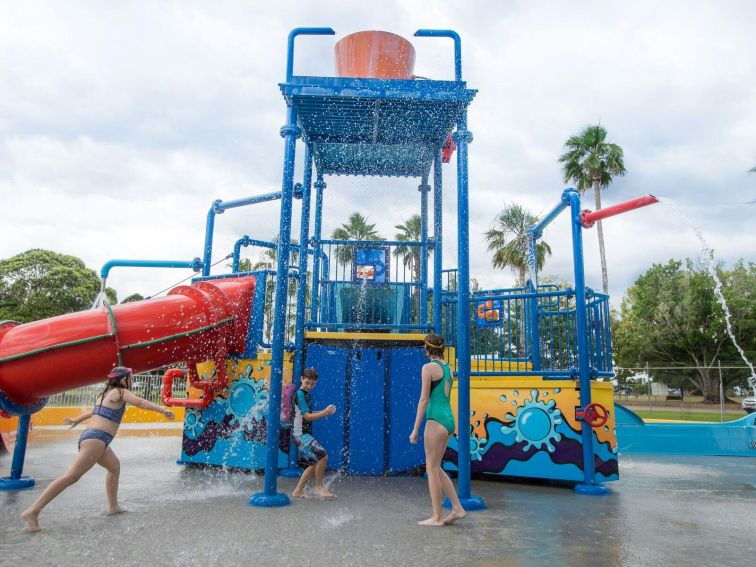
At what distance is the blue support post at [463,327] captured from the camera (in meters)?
5.82

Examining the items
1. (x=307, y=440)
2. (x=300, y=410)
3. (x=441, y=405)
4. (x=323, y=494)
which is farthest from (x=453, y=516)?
(x=300, y=410)

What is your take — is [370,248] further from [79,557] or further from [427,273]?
[79,557]

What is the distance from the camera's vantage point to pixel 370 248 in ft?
27.7

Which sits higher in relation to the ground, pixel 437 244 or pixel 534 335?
pixel 437 244

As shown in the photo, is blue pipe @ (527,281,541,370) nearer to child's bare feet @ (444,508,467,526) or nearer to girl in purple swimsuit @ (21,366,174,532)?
child's bare feet @ (444,508,467,526)

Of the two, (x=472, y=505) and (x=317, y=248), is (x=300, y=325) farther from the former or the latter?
(x=472, y=505)

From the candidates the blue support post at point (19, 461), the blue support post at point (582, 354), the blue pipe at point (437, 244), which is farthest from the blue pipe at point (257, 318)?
the blue support post at point (582, 354)

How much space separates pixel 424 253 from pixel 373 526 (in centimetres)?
487

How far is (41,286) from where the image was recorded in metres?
38.1

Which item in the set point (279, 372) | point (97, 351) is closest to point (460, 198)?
point (279, 372)

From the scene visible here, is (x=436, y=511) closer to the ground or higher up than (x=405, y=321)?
closer to the ground

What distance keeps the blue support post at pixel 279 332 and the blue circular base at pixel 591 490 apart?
12.3 ft

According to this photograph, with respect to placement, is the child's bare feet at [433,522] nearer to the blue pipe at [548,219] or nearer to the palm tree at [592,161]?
the blue pipe at [548,219]

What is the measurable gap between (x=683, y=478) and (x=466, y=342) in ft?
17.0
